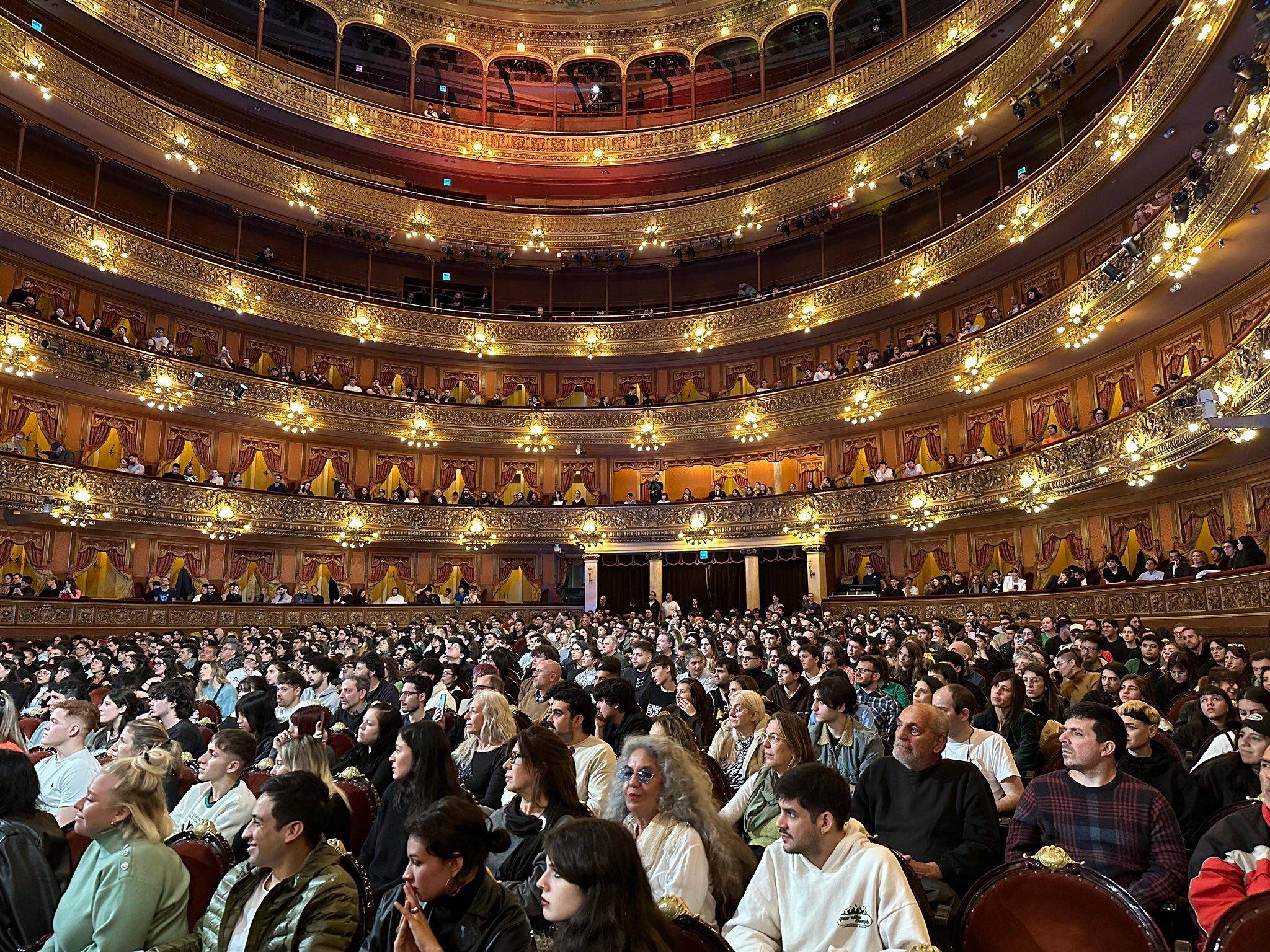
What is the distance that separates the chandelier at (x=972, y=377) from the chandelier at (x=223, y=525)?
17.5 metres

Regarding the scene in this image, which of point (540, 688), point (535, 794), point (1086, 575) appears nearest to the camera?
point (535, 794)

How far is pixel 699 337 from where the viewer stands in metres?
25.6

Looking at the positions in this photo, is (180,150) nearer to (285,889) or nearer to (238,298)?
(238,298)

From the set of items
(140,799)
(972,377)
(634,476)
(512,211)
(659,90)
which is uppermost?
(659,90)

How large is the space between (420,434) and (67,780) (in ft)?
68.5

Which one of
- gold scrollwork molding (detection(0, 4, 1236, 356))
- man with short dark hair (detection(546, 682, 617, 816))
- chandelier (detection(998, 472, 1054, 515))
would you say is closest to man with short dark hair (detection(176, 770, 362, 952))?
man with short dark hair (detection(546, 682, 617, 816))

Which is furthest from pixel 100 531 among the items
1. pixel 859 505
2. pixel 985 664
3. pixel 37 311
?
pixel 985 664

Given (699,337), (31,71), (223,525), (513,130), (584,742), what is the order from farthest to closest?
(513,130), (699,337), (223,525), (31,71), (584,742)

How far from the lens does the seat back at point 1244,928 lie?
2.38m

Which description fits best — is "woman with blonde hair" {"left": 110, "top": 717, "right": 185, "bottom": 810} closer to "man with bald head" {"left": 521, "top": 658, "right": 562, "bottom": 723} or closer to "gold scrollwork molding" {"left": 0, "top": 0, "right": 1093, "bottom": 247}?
"man with bald head" {"left": 521, "top": 658, "right": 562, "bottom": 723}

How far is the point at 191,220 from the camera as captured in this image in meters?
24.5

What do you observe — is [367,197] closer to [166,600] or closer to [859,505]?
[166,600]

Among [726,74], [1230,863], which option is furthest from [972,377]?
[1230,863]

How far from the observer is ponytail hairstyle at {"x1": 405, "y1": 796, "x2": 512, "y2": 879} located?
2.47 metres
